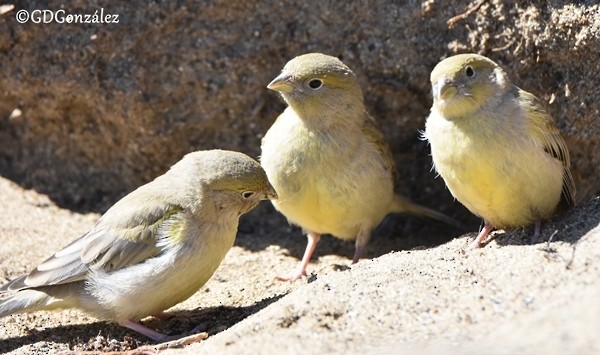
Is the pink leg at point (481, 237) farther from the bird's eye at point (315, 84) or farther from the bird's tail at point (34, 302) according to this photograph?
the bird's tail at point (34, 302)

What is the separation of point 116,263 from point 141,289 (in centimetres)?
32

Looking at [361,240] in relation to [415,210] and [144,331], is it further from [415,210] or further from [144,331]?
[144,331]

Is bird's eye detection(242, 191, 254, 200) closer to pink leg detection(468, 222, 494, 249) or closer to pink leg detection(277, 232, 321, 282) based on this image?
pink leg detection(277, 232, 321, 282)

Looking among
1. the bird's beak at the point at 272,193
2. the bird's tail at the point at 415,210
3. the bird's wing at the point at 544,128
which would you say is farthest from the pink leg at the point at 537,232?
the bird's beak at the point at 272,193

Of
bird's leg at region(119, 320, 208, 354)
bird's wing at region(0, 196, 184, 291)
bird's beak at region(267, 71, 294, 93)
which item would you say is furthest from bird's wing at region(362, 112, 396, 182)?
bird's leg at region(119, 320, 208, 354)

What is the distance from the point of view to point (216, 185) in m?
6.09

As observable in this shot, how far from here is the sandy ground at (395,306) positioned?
4312mm

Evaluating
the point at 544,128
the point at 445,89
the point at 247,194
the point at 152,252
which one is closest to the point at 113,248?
the point at 152,252

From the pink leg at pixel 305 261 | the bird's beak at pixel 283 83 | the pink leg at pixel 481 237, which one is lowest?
the pink leg at pixel 305 261

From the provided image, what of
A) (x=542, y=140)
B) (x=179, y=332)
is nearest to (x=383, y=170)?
(x=542, y=140)

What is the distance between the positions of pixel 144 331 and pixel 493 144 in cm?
280

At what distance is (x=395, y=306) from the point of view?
4.94m

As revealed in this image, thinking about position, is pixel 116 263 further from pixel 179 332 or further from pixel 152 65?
pixel 152 65

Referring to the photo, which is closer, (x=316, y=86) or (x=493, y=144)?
(x=493, y=144)
